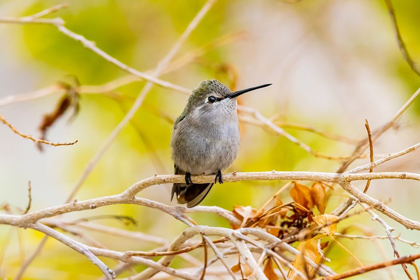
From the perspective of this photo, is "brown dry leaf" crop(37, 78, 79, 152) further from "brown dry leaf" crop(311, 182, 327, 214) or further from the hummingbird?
"brown dry leaf" crop(311, 182, 327, 214)

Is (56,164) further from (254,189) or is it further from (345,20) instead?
(345,20)

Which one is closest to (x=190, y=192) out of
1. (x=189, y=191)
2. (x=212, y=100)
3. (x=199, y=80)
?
(x=189, y=191)

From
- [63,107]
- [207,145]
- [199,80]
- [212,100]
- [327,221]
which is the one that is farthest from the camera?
[199,80]

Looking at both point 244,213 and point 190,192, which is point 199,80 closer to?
point 190,192

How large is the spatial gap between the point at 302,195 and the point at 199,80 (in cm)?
247

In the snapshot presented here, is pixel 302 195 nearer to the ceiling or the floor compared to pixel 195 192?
nearer to the floor

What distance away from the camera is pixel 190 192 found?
2.88 metres

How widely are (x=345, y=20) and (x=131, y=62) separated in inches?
71.6

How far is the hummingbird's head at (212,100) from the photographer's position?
2822mm

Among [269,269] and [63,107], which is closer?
[269,269]

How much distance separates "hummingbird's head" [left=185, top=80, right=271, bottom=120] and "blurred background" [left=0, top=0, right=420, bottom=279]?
30.1 inches

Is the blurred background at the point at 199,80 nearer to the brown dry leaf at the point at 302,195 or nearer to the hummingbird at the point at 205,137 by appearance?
the hummingbird at the point at 205,137

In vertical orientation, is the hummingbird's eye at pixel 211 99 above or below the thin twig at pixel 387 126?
above

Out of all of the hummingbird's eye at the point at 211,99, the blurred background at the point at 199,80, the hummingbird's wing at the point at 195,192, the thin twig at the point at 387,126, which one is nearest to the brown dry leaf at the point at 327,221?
the thin twig at the point at 387,126
